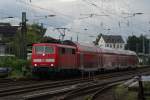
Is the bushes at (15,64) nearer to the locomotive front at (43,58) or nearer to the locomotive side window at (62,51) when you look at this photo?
the locomotive front at (43,58)

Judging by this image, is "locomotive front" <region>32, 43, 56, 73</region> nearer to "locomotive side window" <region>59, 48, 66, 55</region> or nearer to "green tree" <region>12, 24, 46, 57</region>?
"locomotive side window" <region>59, 48, 66, 55</region>

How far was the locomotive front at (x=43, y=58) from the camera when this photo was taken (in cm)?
3731

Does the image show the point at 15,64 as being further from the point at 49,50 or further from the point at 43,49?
the point at 49,50

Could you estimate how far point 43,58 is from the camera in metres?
37.7

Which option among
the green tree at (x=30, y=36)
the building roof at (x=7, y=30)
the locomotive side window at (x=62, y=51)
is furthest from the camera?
the building roof at (x=7, y=30)

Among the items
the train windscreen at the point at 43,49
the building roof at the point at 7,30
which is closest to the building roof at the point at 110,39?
the building roof at the point at 7,30

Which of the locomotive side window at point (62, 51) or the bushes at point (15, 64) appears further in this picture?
the bushes at point (15, 64)

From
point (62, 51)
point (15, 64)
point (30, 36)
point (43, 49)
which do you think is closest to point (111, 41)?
point (30, 36)

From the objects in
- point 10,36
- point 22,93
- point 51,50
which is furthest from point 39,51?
point 10,36

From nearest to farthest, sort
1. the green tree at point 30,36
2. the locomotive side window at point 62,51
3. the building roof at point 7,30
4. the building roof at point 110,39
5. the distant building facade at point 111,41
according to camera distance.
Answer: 1. the locomotive side window at point 62,51
2. the green tree at point 30,36
3. the building roof at point 7,30
4. the distant building facade at point 111,41
5. the building roof at point 110,39

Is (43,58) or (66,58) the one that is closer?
(43,58)

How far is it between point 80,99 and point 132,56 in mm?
54688

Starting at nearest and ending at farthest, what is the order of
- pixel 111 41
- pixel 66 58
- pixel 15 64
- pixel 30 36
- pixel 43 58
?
pixel 43 58, pixel 66 58, pixel 15 64, pixel 30 36, pixel 111 41

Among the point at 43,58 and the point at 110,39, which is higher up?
the point at 110,39
